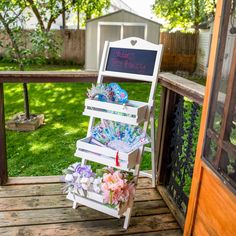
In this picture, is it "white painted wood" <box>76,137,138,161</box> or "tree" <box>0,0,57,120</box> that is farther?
"tree" <box>0,0,57,120</box>

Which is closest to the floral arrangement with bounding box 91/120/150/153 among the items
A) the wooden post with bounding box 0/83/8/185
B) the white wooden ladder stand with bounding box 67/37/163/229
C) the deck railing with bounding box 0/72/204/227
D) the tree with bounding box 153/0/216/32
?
the white wooden ladder stand with bounding box 67/37/163/229

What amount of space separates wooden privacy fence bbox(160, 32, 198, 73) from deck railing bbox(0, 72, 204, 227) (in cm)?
843

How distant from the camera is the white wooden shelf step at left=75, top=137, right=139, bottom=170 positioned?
1888 millimetres

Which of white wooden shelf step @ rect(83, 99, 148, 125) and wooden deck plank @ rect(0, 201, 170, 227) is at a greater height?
white wooden shelf step @ rect(83, 99, 148, 125)

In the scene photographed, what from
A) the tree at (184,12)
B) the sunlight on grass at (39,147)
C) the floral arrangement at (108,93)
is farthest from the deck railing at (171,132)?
the tree at (184,12)

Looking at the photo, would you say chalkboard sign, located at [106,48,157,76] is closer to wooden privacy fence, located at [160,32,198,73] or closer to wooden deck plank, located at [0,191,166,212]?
wooden deck plank, located at [0,191,166,212]

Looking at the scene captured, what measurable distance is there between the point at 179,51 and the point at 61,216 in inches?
391

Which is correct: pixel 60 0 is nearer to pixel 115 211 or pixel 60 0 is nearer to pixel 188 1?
pixel 115 211

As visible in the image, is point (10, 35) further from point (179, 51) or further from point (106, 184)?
point (179, 51)

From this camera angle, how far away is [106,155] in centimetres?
194

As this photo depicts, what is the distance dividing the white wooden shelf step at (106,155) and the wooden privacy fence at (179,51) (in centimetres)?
891

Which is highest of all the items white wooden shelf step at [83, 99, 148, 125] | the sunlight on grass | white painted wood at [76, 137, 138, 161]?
white wooden shelf step at [83, 99, 148, 125]

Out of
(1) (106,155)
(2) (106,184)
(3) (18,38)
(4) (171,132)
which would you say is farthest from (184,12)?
(2) (106,184)

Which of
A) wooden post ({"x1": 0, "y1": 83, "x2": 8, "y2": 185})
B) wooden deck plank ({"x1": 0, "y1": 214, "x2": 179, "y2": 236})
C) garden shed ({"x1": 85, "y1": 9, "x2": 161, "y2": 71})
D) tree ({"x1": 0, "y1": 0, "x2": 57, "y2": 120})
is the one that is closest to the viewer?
wooden deck plank ({"x1": 0, "y1": 214, "x2": 179, "y2": 236})
